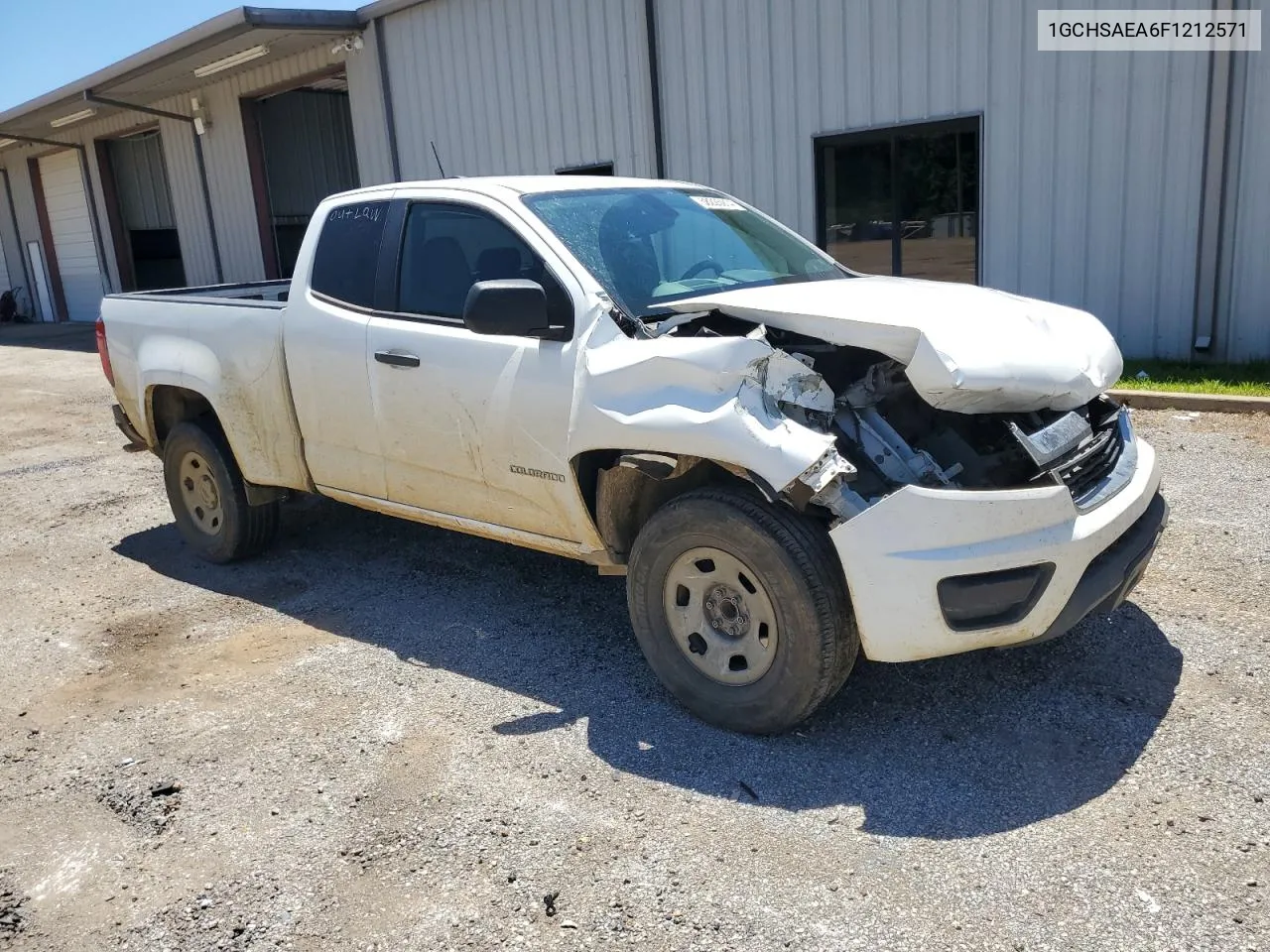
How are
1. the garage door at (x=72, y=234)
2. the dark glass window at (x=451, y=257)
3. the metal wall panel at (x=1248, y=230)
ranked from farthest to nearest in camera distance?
the garage door at (x=72, y=234) → the metal wall panel at (x=1248, y=230) → the dark glass window at (x=451, y=257)

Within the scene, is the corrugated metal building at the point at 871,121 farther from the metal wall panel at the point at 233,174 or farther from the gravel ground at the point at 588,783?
the gravel ground at the point at 588,783

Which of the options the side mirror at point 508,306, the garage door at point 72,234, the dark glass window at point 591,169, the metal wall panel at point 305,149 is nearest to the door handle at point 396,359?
the side mirror at point 508,306

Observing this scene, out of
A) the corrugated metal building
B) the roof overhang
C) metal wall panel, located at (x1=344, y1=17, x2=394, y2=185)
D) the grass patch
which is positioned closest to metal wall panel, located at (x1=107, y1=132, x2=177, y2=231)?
the roof overhang

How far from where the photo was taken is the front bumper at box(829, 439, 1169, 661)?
3.17 meters

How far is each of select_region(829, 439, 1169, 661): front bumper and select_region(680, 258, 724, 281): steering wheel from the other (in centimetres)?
157

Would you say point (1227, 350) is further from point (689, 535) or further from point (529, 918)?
point (529, 918)

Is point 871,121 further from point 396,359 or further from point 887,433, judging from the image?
point 887,433

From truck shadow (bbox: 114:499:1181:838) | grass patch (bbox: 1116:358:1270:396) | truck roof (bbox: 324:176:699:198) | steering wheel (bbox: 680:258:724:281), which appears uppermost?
truck roof (bbox: 324:176:699:198)

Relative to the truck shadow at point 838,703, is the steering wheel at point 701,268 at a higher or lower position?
higher

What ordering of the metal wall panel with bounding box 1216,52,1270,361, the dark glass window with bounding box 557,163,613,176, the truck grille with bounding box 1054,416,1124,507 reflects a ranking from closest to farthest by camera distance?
1. the truck grille with bounding box 1054,416,1124,507
2. the metal wall panel with bounding box 1216,52,1270,361
3. the dark glass window with bounding box 557,163,613,176

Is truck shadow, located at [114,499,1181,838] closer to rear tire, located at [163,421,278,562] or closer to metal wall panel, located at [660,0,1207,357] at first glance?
rear tire, located at [163,421,278,562]

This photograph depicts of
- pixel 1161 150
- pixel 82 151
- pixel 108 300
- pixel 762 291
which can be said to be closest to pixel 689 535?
pixel 762 291

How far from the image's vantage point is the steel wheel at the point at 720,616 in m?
3.54

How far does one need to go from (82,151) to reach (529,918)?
2606cm
